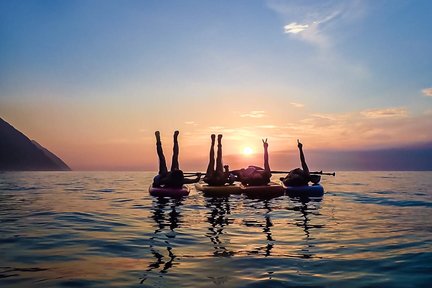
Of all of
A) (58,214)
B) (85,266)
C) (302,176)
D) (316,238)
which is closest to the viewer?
(85,266)

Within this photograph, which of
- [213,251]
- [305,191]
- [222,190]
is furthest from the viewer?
[222,190]

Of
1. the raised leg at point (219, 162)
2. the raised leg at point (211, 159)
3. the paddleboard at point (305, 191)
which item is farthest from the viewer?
the raised leg at point (211, 159)

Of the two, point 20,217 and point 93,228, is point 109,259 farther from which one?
point 20,217

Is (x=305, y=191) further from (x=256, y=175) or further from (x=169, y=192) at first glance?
(x=169, y=192)

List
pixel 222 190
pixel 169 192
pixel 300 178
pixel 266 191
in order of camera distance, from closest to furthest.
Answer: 1. pixel 169 192
2. pixel 266 191
3. pixel 222 190
4. pixel 300 178

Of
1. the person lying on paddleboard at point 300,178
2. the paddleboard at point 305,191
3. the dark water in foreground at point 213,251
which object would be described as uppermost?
the person lying on paddleboard at point 300,178

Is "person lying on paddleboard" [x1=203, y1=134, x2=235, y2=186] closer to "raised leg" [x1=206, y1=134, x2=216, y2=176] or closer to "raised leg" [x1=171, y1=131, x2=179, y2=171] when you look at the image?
"raised leg" [x1=206, y1=134, x2=216, y2=176]

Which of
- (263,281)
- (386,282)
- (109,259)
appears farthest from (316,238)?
(109,259)

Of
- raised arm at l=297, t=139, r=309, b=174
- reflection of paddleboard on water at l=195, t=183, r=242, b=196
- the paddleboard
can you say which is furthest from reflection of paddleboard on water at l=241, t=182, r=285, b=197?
raised arm at l=297, t=139, r=309, b=174

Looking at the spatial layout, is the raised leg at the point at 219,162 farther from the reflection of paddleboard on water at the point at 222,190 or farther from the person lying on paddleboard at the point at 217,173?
the reflection of paddleboard on water at the point at 222,190

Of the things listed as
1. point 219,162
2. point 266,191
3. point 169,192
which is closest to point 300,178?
point 266,191

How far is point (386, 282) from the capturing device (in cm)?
670

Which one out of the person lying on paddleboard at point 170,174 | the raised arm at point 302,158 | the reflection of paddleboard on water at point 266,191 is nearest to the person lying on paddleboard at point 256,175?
the reflection of paddleboard on water at point 266,191

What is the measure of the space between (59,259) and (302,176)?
22434 millimetres
